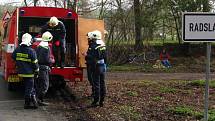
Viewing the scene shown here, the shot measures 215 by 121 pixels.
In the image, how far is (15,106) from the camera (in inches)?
464

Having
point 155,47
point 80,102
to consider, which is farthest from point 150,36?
point 80,102

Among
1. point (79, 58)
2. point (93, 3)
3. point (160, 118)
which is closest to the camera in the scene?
point (160, 118)

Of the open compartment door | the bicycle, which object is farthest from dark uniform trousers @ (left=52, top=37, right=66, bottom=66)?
the bicycle

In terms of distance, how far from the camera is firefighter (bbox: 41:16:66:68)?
13617 mm

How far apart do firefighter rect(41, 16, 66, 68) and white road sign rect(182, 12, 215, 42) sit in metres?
6.99

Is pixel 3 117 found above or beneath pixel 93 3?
beneath

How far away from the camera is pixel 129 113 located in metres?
10.2

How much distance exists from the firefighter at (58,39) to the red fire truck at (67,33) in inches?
11.3

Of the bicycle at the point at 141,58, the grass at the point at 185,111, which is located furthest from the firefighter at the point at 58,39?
the bicycle at the point at 141,58

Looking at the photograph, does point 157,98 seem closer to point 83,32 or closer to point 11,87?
point 83,32

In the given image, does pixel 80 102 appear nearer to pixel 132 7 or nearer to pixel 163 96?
pixel 163 96

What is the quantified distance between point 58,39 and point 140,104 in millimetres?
3576

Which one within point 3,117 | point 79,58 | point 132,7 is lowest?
point 3,117

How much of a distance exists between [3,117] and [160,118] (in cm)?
327
